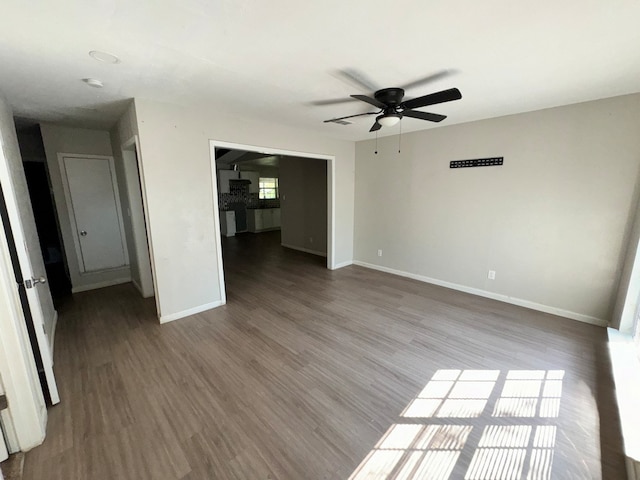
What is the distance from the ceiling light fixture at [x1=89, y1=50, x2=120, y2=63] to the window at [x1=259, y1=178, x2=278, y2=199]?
27.6 ft

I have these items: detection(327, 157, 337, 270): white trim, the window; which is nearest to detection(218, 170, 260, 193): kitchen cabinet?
the window

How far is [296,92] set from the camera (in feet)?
8.34

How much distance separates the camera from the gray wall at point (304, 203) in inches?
240

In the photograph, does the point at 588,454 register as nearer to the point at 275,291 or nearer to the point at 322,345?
the point at 322,345

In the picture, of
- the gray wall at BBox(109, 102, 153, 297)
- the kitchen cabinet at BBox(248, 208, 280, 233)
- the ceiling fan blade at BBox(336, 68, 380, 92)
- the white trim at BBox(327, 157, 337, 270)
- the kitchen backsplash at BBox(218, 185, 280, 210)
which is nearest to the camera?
the ceiling fan blade at BBox(336, 68, 380, 92)

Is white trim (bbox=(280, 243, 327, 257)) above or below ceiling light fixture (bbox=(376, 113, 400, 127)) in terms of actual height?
below

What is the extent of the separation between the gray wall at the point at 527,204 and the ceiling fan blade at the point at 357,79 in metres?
2.09

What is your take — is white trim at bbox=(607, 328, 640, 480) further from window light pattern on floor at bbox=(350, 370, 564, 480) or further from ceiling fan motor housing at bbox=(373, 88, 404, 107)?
ceiling fan motor housing at bbox=(373, 88, 404, 107)

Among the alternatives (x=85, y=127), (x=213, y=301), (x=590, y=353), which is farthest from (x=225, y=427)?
(x=85, y=127)

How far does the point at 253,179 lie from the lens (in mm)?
9797

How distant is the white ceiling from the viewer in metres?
1.38

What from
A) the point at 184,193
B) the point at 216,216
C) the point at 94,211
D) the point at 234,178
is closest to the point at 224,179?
the point at 234,178

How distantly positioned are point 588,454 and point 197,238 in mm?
3839

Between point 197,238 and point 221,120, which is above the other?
point 221,120
